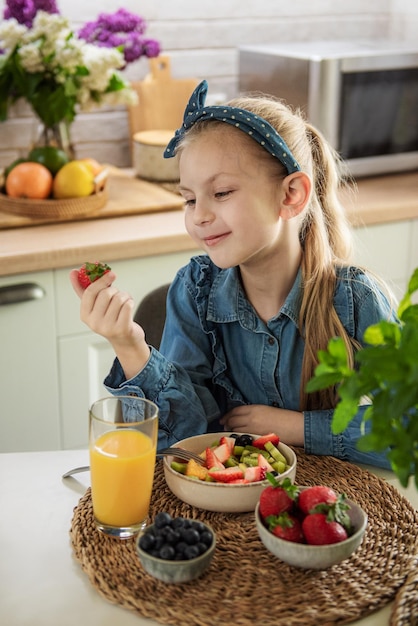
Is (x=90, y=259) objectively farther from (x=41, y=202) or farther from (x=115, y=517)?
(x=115, y=517)

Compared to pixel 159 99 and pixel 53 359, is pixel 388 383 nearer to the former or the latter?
pixel 53 359

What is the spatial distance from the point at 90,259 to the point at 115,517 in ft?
3.67

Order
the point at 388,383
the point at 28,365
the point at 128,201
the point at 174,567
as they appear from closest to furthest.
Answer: the point at 388,383
the point at 174,567
the point at 28,365
the point at 128,201

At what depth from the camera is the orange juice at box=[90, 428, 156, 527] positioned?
107cm

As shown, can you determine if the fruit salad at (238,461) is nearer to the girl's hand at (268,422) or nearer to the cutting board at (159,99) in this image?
the girl's hand at (268,422)

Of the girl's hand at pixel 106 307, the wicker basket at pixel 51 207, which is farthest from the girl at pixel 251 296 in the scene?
the wicker basket at pixel 51 207

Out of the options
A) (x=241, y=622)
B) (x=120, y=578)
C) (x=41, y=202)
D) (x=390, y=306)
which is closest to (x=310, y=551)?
(x=241, y=622)

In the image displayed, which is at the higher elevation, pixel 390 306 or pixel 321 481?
pixel 390 306

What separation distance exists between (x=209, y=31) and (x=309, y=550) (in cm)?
229

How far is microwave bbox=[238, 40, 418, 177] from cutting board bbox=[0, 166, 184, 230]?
46 centimetres

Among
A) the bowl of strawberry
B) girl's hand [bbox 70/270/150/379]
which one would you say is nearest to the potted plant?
the bowl of strawberry

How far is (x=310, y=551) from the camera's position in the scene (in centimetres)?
96

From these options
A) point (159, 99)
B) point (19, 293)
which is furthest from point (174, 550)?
point (159, 99)

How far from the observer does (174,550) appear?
3.16ft
